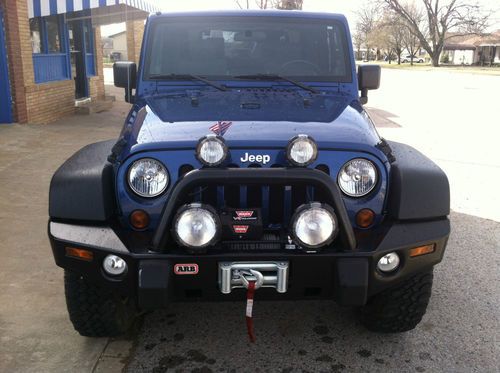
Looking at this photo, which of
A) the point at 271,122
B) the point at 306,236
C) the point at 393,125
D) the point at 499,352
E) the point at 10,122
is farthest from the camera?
the point at 393,125

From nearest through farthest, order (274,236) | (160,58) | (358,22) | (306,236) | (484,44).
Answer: (306,236)
(274,236)
(160,58)
(484,44)
(358,22)

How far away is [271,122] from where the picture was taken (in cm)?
281

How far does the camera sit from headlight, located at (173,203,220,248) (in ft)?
7.73

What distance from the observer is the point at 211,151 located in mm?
2445

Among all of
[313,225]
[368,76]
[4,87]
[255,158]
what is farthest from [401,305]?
[4,87]

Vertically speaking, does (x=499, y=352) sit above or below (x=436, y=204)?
below

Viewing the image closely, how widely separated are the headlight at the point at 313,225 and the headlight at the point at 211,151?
44 cm

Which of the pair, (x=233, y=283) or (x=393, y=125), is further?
(x=393, y=125)

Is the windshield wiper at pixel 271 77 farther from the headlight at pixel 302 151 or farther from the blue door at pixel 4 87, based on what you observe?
the blue door at pixel 4 87

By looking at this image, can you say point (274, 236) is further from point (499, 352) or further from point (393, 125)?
point (393, 125)

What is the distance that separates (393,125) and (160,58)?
9296mm

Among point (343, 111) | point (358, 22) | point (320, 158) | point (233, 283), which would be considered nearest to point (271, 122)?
point (320, 158)

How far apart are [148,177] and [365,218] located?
112cm

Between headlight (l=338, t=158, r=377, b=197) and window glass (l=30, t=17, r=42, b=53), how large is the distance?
1000cm
